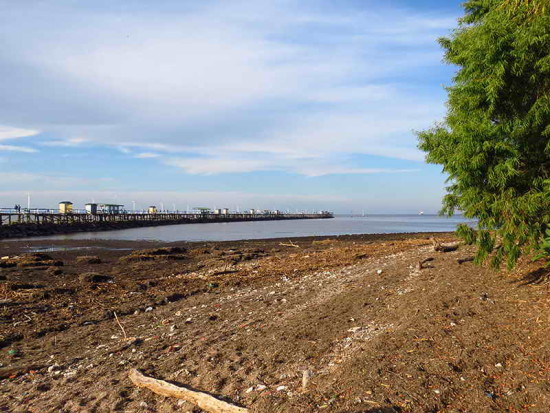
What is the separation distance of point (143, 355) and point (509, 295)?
20.6 feet

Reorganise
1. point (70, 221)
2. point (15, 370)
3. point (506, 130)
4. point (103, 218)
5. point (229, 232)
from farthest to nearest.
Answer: point (103, 218), point (70, 221), point (229, 232), point (506, 130), point (15, 370)

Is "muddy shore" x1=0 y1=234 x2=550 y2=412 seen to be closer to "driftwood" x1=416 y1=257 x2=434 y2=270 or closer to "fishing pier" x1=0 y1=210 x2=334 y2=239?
"driftwood" x1=416 y1=257 x2=434 y2=270

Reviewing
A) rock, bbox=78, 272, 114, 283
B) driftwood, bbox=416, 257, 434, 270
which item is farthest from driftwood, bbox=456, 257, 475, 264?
rock, bbox=78, 272, 114, 283

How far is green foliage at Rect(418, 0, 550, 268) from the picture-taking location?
7.04m

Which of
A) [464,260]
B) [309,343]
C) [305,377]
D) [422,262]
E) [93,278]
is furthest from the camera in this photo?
[93,278]

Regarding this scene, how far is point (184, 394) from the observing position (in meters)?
5.12

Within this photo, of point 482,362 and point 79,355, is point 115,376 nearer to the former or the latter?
point 79,355

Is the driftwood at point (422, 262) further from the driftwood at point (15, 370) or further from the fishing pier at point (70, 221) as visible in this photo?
the fishing pier at point (70, 221)

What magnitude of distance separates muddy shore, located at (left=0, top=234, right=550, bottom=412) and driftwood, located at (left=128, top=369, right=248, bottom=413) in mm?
106

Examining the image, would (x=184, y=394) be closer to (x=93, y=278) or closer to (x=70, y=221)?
(x=93, y=278)

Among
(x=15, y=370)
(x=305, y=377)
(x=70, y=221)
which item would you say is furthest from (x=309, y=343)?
(x=70, y=221)

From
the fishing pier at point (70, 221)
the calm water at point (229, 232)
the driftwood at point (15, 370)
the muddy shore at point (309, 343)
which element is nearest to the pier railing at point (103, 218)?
the fishing pier at point (70, 221)

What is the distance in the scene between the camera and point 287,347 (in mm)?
6285

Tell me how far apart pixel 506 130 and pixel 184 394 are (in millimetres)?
6582
